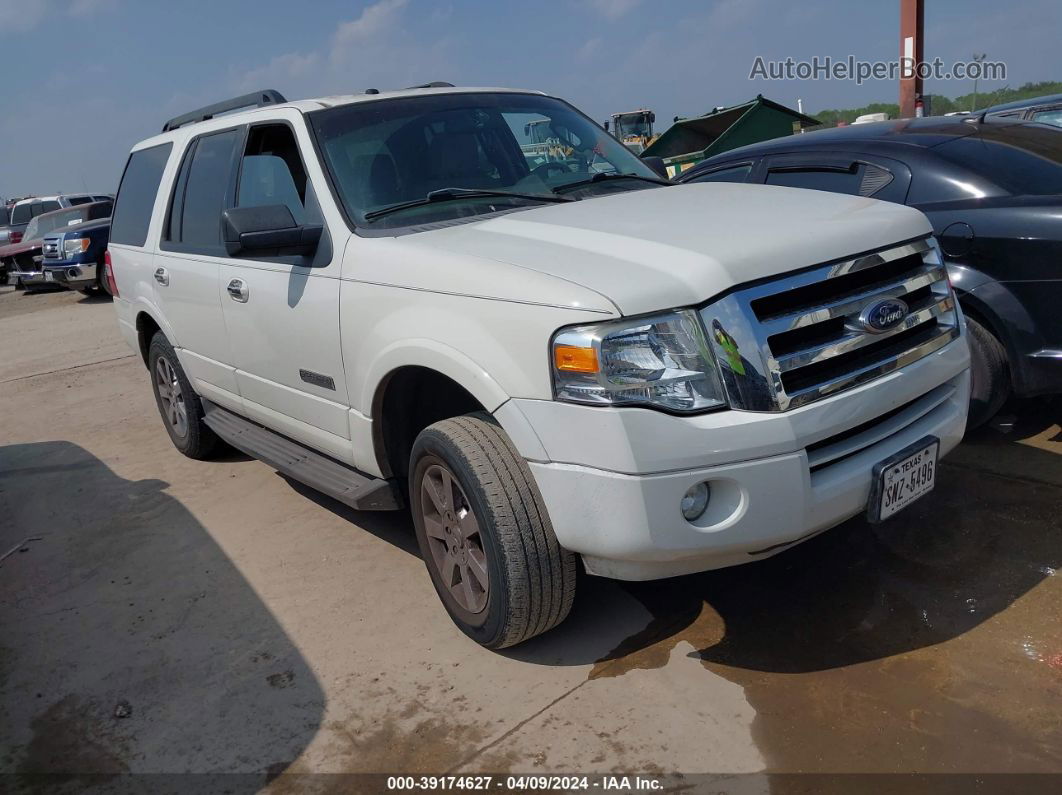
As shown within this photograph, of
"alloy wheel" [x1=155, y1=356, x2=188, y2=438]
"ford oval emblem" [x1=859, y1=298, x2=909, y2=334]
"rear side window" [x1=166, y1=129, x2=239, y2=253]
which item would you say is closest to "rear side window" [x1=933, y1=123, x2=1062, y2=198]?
"ford oval emblem" [x1=859, y1=298, x2=909, y2=334]

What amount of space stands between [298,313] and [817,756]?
2459mm

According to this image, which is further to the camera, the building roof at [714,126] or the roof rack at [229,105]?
the building roof at [714,126]

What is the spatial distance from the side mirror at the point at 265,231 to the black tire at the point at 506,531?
37.3 inches

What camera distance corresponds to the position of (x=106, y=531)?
15.3 feet

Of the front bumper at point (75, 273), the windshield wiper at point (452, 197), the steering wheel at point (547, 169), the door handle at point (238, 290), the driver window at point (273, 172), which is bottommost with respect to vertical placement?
the front bumper at point (75, 273)

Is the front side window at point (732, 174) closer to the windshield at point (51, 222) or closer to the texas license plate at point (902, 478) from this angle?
the texas license plate at point (902, 478)

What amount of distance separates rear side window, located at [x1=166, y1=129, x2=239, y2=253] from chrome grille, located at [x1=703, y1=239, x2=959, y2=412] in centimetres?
282

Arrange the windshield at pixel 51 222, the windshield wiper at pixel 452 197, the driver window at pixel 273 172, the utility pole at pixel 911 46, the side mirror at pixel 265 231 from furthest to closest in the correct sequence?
the windshield at pixel 51 222
the utility pole at pixel 911 46
the driver window at pixel 273 172
the windshield wiper at pixel 452 197
the side mirror at pixel 265 231

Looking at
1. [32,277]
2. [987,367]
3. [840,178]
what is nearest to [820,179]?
[840,178]

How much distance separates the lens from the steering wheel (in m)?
3.81

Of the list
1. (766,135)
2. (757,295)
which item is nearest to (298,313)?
(757,295)

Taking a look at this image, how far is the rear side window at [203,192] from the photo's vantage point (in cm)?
437

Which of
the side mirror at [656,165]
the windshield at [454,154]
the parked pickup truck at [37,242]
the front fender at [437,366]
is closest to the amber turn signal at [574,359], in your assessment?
the front fender at [437,366]

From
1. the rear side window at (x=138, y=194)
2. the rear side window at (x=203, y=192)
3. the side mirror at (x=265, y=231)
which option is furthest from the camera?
the rear side window at (x=138, y=194)
